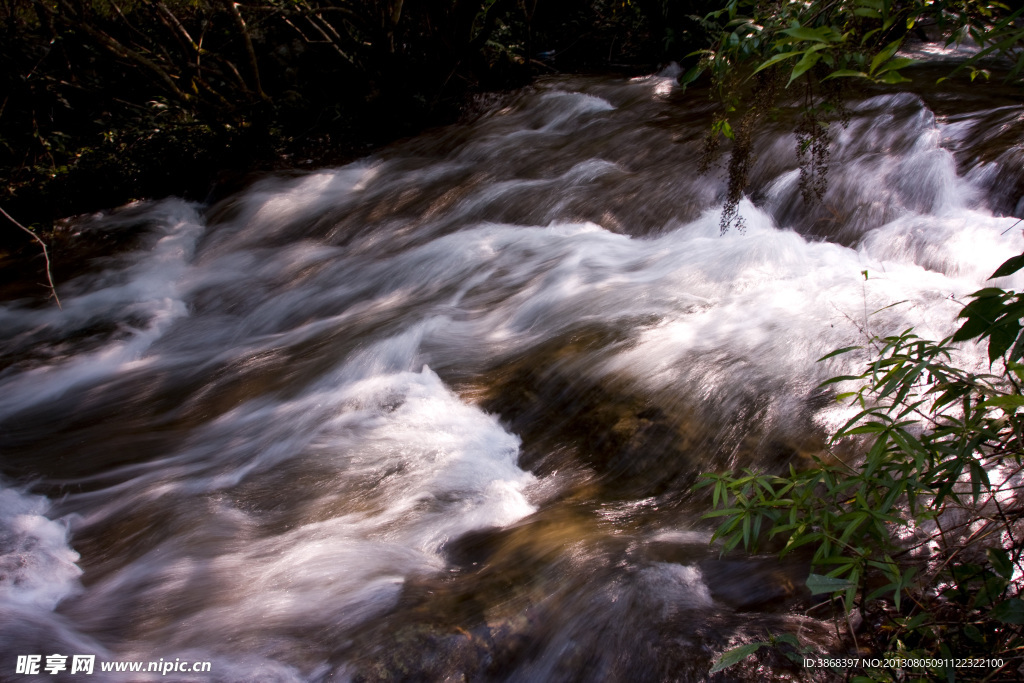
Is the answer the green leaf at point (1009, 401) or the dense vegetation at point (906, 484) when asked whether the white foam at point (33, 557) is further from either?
the green leaf at point (1009, 401)

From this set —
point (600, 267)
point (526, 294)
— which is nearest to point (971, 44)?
point (600, 267)

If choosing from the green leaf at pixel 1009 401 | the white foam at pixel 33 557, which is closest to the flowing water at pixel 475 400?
the white foam at pixel 33 557

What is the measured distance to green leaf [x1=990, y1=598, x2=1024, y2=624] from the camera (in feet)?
4.67

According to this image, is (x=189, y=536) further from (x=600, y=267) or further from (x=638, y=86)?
(x=638, y=86)

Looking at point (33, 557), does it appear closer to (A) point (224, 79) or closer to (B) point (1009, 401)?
(B) point (1009, 401)

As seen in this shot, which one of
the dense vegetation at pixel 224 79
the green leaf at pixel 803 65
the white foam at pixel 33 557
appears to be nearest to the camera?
the green leaf at pixel 803 65

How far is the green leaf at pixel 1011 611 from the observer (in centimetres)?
142

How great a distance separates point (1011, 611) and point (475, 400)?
269cm

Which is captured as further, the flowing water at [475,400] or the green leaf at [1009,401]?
the flowing water at [475,400]

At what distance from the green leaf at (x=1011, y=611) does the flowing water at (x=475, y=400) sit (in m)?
0.81

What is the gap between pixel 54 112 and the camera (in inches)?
327

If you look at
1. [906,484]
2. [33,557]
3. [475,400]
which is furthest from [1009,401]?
[33,557]

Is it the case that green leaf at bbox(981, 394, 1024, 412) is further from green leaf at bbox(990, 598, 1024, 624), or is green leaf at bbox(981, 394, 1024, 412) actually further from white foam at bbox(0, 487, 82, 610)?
white foam at bbox(0, 487, 82, 610)

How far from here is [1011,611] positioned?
144 cm
